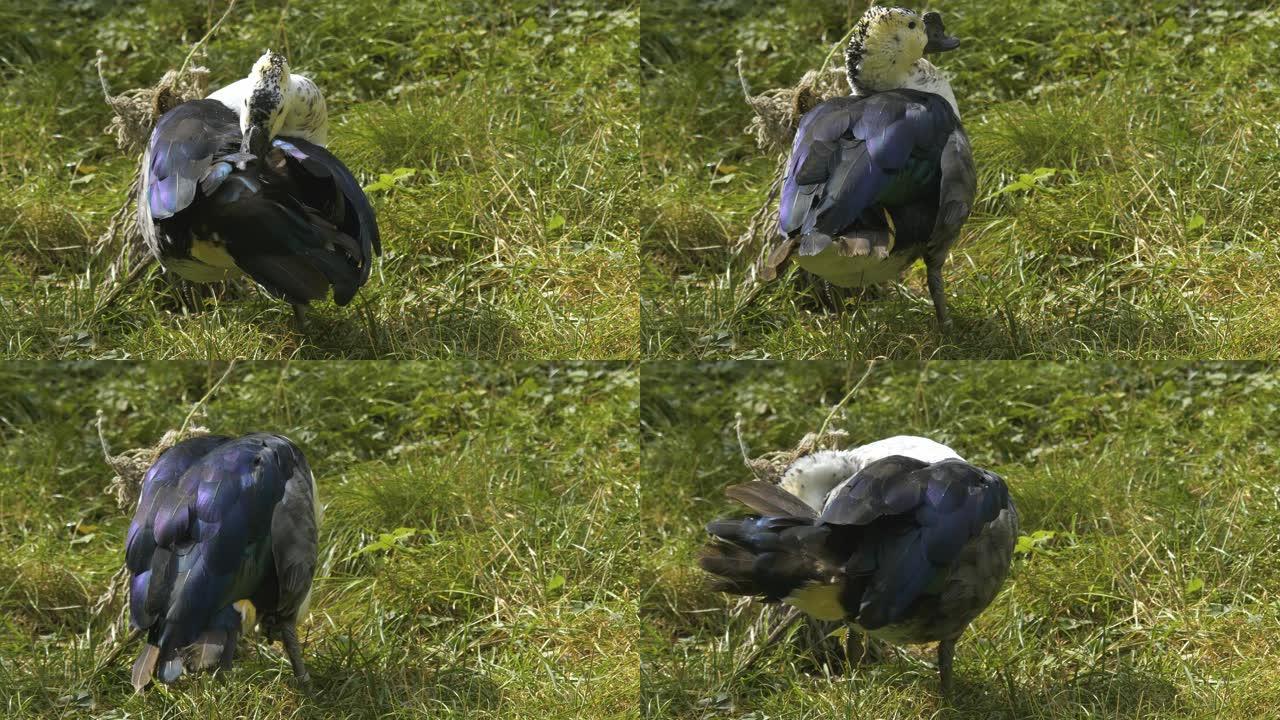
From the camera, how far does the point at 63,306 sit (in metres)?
5.75

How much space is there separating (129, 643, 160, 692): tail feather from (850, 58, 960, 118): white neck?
295 cm

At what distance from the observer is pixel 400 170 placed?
602cm

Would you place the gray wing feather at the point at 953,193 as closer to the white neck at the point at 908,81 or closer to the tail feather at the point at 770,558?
the white neck at the point at 908,81

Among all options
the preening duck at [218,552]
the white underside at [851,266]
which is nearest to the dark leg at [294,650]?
the preening duck at [218,552]

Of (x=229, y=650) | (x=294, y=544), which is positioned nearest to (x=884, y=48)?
(x=294, y=544)

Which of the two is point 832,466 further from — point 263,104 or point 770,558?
point 263,104

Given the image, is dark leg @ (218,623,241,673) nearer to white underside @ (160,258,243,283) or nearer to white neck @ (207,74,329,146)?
white underside @ (160,258,243,283)

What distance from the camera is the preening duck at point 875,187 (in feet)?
16.3

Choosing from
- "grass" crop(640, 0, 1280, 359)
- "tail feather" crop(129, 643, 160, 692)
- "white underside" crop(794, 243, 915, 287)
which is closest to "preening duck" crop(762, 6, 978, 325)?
"white underside" crop(794, 243, 915, 287)

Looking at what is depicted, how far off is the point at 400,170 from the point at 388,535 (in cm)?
→ 137

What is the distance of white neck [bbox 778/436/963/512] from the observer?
5277 millimetres

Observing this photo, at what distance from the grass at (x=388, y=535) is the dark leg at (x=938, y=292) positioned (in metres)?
1.31

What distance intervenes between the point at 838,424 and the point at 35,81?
3.57 m

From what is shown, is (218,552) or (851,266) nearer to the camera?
(218,552)
